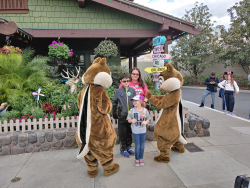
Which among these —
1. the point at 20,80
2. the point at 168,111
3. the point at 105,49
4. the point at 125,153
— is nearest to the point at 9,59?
the point at 20,80

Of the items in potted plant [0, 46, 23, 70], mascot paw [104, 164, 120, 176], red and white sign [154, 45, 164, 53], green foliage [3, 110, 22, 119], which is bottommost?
mascot paw [104, 164, 120, 176]

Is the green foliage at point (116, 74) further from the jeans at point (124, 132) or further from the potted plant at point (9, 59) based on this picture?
the jeans at point (124, 132)

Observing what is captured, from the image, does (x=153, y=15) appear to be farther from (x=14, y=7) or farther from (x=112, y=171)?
(x=112, y=171)

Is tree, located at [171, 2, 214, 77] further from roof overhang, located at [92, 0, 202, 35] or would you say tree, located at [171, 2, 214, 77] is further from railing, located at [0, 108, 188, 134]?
railing, located at [0, 108, 188, 134]

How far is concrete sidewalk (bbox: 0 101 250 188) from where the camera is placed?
2.83 meters

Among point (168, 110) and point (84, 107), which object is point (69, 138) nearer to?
point (84, 107)

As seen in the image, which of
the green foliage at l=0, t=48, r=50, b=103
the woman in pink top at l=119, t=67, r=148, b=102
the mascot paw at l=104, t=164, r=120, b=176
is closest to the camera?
the mascot paw at l=104, t=164, r=120, b=176

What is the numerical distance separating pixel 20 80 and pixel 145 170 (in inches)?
170

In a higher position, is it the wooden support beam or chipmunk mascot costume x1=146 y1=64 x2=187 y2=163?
the wooden support beam

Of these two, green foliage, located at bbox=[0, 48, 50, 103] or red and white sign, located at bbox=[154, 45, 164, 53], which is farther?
red and white sign, located at bbox=[154, 45, 164, 53]

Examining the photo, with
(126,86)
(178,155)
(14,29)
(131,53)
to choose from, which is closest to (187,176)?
(178,155)

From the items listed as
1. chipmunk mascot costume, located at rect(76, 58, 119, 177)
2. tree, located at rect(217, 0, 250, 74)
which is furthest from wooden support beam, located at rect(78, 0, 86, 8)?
tree, located at rect(217, 0, 250, 74)

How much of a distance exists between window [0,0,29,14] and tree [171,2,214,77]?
16.5 metres

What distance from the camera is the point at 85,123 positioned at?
290cm
